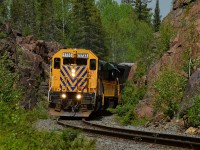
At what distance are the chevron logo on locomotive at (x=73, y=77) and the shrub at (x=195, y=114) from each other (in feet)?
23.5

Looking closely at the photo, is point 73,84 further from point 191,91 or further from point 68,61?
point 191,91

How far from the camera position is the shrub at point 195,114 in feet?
49.0

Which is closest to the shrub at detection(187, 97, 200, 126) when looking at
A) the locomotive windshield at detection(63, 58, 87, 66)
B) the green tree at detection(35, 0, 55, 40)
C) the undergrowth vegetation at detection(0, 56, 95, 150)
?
the undergrowth vegetation at detection(0, 56, 95, 150)

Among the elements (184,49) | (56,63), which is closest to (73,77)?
(56,63)

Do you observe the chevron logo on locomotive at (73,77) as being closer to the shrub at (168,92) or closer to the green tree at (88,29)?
the shrub at (168,92)

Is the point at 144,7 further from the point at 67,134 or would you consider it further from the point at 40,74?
the point at 67,134

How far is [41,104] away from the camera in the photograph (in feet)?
91.2

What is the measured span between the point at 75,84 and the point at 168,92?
5363 mm

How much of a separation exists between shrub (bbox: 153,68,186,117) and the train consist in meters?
3.63

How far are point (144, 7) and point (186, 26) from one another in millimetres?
80356

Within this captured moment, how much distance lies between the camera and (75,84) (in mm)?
21344

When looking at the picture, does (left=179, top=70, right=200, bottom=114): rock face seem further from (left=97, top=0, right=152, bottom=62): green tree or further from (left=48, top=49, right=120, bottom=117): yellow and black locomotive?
(left=97, top=0, right=152, bottom=62): green tree

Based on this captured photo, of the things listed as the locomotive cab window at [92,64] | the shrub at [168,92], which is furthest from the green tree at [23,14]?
the shrub at [168,92]

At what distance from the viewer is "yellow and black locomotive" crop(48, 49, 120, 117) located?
20.8 meters
